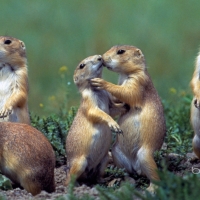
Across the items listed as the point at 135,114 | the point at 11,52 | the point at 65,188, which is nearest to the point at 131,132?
the point at 135,114

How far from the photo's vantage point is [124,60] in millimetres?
9195

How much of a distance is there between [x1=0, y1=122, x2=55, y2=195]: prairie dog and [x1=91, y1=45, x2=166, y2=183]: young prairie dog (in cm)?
107

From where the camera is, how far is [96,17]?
17.1 meters

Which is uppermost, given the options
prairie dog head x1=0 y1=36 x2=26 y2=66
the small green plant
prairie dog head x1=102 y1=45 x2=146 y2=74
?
prairie dog head x1=102 y1=45 x2=146 y2=74

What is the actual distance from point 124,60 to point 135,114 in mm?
666

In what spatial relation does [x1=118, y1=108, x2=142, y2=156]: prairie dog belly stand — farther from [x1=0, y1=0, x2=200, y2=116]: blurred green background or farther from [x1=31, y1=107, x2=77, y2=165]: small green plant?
[x1=0, y1=0, x2=200, y2=116]: blurred green background

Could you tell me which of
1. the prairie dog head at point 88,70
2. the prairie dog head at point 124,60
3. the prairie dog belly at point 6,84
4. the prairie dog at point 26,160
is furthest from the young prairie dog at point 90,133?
the prairie dog belly at point 6,84

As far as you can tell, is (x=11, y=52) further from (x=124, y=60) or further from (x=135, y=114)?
(x=135, y=114)

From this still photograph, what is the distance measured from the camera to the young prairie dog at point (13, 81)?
31.8 feet

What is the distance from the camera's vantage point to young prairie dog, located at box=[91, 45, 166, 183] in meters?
8.90

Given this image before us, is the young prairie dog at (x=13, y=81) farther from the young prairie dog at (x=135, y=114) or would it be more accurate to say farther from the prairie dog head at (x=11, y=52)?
the young prairie dog at (x=135, y=114)

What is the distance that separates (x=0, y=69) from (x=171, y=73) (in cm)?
605

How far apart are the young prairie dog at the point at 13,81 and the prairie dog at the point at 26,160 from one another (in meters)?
1.34

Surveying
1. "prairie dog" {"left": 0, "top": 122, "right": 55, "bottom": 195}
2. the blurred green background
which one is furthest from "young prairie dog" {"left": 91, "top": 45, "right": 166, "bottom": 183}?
the blurred green background
